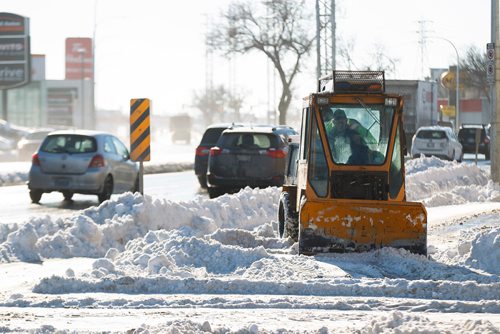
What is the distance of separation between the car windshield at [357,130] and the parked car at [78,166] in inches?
418

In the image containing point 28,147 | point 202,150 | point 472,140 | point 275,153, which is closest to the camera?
point 275,153

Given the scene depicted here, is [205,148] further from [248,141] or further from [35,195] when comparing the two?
[35,195]

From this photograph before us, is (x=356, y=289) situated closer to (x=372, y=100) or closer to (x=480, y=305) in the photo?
(x=480, y=305)

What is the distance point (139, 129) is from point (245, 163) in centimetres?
471

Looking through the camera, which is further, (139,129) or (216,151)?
(216,151)

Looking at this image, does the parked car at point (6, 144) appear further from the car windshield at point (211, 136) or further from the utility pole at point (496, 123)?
the utility pole at point (496, 123)

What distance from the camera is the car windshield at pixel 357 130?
15148 mm

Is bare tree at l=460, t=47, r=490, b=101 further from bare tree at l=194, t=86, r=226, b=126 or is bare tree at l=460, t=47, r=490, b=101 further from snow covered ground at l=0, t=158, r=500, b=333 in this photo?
snow covered ground at l=0, t=158, r=500, b=333

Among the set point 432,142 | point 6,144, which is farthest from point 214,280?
point 6,144

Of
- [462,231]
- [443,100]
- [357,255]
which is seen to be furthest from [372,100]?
[443,100]

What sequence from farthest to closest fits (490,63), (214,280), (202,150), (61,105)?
(61,105) → (202,150) → (490,63) → (214,280)

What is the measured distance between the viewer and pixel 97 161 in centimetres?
2514

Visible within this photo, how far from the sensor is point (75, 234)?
1619 centimetres

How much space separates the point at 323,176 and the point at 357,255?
124 cm
